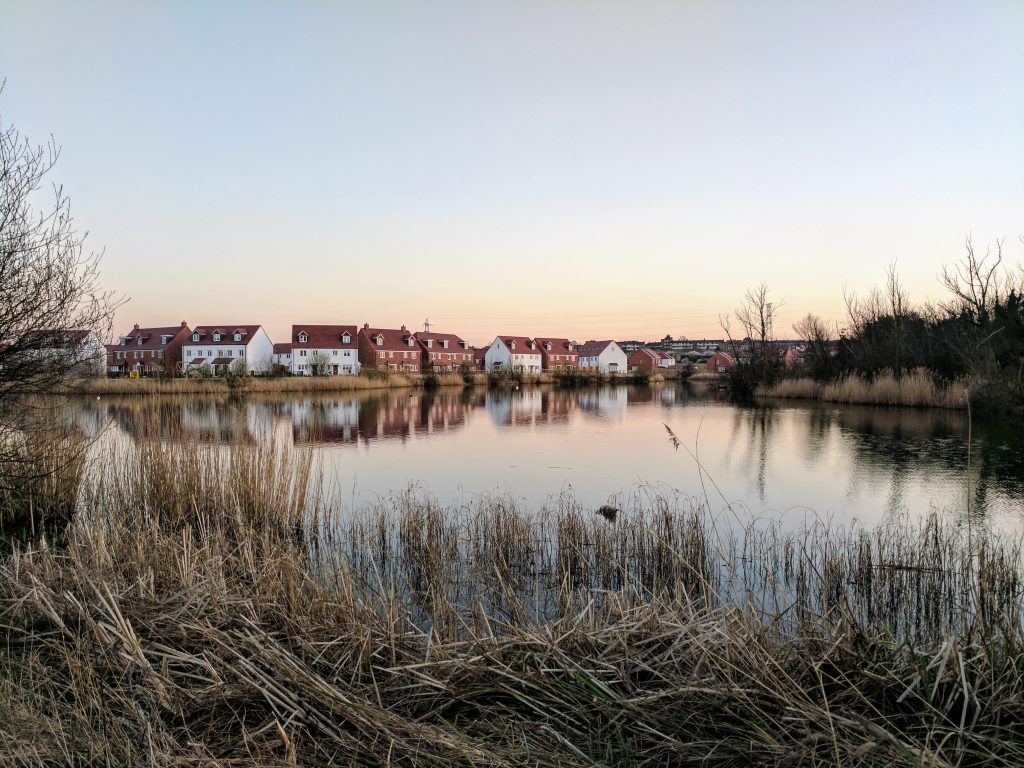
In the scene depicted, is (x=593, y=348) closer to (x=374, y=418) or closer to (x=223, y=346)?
(x=223, y=346)

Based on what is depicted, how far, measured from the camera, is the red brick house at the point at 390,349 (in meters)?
69.4

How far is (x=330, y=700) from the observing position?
2.74 meters

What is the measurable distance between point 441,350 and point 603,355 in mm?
25865

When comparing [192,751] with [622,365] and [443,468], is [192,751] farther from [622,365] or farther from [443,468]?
[622,365]

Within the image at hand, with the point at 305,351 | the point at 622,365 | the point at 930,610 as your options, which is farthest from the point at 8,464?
the point at 622,365

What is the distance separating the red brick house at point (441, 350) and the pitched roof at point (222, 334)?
61.9ft

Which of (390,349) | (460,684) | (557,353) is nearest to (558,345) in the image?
(557,353)

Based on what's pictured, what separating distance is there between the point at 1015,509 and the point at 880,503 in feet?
5.65

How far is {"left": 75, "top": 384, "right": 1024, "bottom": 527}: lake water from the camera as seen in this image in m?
10.1

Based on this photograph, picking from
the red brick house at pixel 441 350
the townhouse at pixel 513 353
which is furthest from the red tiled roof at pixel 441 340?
the townhouse at pixel 513 353

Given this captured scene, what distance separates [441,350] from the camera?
263 ft

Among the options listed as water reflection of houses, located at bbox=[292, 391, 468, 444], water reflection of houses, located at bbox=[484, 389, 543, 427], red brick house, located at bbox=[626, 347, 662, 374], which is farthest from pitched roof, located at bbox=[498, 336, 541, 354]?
water reflection of houses, located at bbox=[292, 391, 468, 444]

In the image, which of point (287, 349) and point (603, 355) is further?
point (603, 355)

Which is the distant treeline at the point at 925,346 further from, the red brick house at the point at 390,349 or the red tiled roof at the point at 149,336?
the red tiled roof at the point at 149,336
